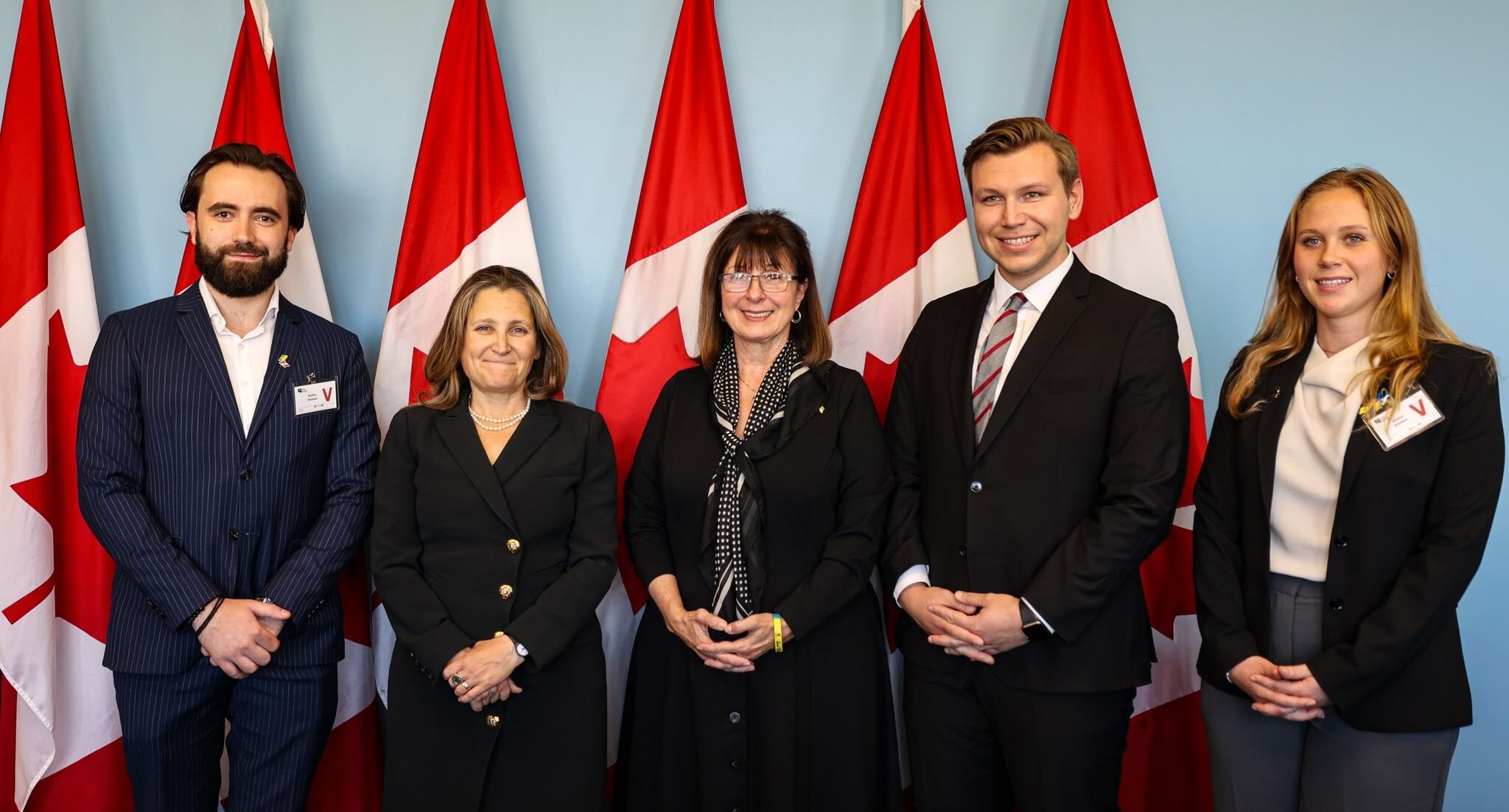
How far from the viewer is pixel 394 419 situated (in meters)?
2.25

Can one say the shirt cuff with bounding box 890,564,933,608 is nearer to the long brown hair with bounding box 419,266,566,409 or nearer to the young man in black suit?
the young man in black suit

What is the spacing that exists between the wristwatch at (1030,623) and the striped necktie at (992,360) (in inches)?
13.7

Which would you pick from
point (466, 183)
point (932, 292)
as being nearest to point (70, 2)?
point (466, 183)

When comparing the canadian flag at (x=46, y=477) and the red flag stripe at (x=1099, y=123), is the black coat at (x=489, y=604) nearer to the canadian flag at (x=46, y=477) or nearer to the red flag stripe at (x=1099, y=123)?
the canadian flag at (x=46, y=477)

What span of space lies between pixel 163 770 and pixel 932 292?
221cm

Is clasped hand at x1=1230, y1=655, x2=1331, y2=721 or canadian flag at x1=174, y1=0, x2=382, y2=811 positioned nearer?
clasped hand at x1=1230, y1=655, x2=1331, y2=721

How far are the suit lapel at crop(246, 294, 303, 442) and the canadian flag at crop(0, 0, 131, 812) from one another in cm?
69

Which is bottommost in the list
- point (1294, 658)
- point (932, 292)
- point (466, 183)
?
point (1294, 658)

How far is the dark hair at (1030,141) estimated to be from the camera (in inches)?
84.2

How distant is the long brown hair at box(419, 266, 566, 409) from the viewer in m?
2.28

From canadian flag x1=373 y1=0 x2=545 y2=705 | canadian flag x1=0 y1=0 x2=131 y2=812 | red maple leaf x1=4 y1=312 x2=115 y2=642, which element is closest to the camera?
canadian flag x1=0 y1=0 x2=131 y2=812

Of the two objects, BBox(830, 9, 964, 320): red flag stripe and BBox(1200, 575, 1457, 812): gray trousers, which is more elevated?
BBox(830, 9, 964, 320): red flag stripe

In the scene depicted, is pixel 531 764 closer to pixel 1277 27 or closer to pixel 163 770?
pixel 163 770

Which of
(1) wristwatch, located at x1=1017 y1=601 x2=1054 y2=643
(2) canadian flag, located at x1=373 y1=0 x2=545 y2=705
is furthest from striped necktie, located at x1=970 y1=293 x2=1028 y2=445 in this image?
(2) canadian flag, located at x1=373 y1=0 x2=545 y2=705
